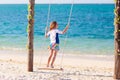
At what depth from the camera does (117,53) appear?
1159 centimetres

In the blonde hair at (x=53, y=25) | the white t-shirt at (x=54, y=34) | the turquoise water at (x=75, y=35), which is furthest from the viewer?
the turquoise water at (x=75, y=35)

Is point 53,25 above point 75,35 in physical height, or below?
above

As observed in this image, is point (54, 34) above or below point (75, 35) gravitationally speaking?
above

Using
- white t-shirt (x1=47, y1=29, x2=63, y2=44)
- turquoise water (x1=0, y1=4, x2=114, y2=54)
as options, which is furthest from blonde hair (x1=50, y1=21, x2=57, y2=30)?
turquoise water (x1=0, y1=4, x2=114, y2=54)

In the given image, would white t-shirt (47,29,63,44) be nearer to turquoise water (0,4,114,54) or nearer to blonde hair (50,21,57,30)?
blonde hair (50,21,57,30)

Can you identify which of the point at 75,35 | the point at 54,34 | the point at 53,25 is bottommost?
the point at 75,35

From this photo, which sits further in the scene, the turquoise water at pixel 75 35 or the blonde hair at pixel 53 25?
the turquoise water at pixel 75 35

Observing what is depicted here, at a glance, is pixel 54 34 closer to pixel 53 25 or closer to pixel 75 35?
pixel 53 25

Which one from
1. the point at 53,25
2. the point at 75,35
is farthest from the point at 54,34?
the point at 75,35

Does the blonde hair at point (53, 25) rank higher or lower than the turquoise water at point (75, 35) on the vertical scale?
higher

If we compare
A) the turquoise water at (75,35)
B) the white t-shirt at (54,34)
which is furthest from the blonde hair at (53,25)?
the turquoise water at (75,35)

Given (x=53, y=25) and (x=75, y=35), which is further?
(x=75, y=35)

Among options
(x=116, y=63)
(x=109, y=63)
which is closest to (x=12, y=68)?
(x=116, y=63)

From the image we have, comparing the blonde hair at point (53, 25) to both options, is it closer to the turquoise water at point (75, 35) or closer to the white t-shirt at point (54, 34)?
the white t-shirt at point (54, 34)
